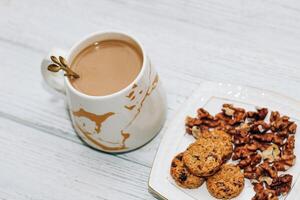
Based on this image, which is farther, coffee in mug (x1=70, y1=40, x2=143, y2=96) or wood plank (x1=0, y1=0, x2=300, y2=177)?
wood plank (x1=0, y1=0, x2=300, y2=177)

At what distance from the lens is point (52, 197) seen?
93 centimetres

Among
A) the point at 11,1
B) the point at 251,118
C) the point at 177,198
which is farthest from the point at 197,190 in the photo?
the point at 11,1

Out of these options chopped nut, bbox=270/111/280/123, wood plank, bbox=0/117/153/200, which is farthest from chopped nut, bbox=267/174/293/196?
wood plank, bbox=0/117/153/200

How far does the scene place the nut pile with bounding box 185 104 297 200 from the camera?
33.2 inches

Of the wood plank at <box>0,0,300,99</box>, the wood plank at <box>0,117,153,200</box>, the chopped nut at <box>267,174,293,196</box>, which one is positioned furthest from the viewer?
the wood plank at <box>0,0,300,99</box>

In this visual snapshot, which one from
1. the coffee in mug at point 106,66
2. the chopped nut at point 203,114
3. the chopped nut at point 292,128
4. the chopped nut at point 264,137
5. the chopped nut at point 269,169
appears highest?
the coffee in mug at point 106,66

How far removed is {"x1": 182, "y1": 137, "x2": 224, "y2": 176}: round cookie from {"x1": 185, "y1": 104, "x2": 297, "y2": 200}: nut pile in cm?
4

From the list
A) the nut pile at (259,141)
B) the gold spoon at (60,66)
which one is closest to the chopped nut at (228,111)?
the nut pile at (259,141)

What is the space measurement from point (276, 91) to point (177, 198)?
29 centimetres

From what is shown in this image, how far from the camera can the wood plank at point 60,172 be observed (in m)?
0.93

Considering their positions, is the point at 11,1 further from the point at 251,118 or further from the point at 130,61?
the point at 251,118

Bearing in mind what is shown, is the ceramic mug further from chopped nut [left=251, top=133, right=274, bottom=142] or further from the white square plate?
chopped nut [left=251, top=133, right=274, bottom=142]

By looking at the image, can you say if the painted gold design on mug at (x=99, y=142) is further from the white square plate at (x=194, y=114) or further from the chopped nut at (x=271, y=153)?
the chopped nut at (x=271, y=153)

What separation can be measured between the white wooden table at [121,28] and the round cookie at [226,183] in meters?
0.12
